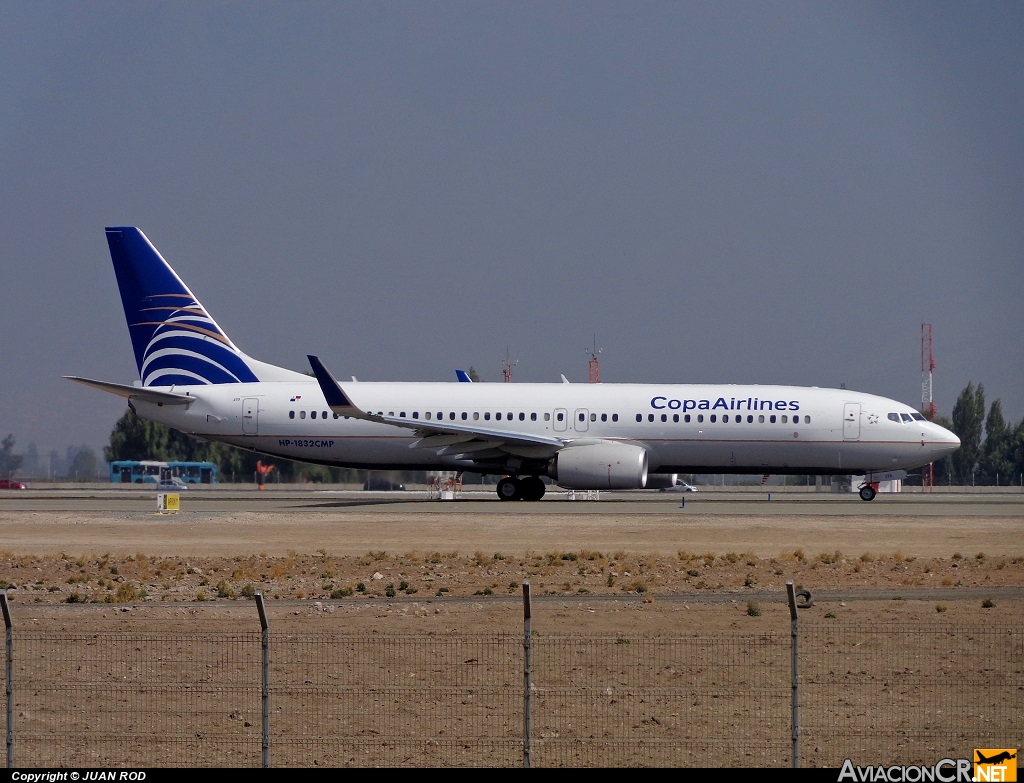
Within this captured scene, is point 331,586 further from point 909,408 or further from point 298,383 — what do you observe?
point 909,408

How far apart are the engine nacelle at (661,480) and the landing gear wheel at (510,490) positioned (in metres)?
4.48

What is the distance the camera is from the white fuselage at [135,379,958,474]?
142 feet

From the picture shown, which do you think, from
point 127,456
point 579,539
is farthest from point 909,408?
point 127,456

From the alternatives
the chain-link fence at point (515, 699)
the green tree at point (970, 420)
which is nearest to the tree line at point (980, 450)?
the green tree at point (970, 420)

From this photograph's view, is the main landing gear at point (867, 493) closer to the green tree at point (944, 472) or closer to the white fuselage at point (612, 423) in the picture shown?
the white fuselage at point (612, 423)

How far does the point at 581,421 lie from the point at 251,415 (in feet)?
36.8

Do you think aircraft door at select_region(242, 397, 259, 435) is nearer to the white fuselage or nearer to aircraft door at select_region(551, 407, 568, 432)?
the white fuselage

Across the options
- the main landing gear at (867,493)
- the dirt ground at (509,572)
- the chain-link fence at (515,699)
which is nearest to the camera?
the chain-link fence at (515,699)

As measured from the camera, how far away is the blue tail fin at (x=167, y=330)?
4669 cm

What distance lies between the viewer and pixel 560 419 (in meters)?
43.8

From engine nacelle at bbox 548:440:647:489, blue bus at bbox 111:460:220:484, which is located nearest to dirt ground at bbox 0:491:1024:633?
engine nacelle at bbox 548:440:647:489

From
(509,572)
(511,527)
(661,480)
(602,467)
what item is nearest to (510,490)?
(602,467)

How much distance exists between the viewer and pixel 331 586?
21.9 metres

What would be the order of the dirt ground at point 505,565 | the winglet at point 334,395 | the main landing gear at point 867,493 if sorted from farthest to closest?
the main landing gear at point 867,493
the winglet at point 334,395
the dirt ground at point 505,565
